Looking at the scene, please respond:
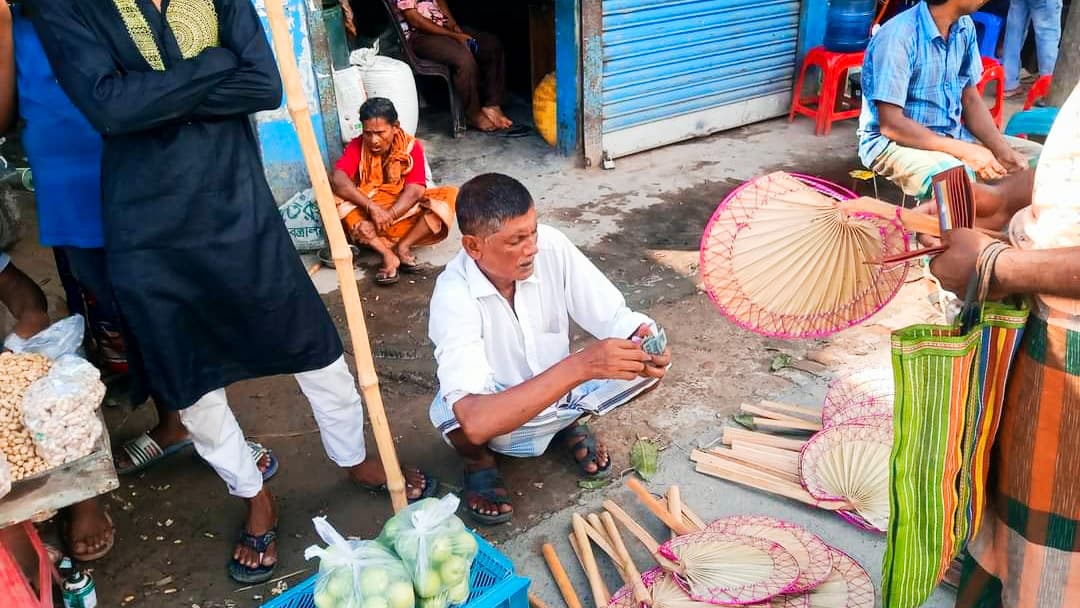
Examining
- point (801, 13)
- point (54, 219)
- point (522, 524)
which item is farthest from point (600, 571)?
point (801, 13)

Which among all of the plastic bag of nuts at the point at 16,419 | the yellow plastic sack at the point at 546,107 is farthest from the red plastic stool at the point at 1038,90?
the plastic bag of nuts at the point at 16,419

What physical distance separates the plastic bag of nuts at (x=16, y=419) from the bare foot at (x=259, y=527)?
0.75 metres

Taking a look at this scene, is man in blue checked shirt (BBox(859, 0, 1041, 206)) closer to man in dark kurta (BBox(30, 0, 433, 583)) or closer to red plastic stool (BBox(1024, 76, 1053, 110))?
man in dark kurta (BBox(30, 0, 433, 583))

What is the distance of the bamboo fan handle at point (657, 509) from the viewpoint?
8.50ft

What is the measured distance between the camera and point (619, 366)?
2252 mm

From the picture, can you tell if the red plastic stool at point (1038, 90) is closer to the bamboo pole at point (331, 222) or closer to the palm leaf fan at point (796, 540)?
the palm leaf fan at point (796, 540)

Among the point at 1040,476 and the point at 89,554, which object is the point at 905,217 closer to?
the point at 1040,476

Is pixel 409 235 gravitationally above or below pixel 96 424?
below

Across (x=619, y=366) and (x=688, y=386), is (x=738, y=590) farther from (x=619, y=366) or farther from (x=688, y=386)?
(x=688, y=386)

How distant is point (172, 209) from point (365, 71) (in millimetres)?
3631

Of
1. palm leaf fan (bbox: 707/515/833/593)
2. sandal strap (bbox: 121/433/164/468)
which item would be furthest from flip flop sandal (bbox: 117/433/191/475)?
palm leaf fan (bbox: 707/515/833/593)

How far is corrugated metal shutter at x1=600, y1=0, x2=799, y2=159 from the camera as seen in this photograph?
588cm

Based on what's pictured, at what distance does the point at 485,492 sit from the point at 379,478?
39cm

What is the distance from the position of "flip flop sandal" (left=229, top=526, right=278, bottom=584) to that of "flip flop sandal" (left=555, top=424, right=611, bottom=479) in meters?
1.07
